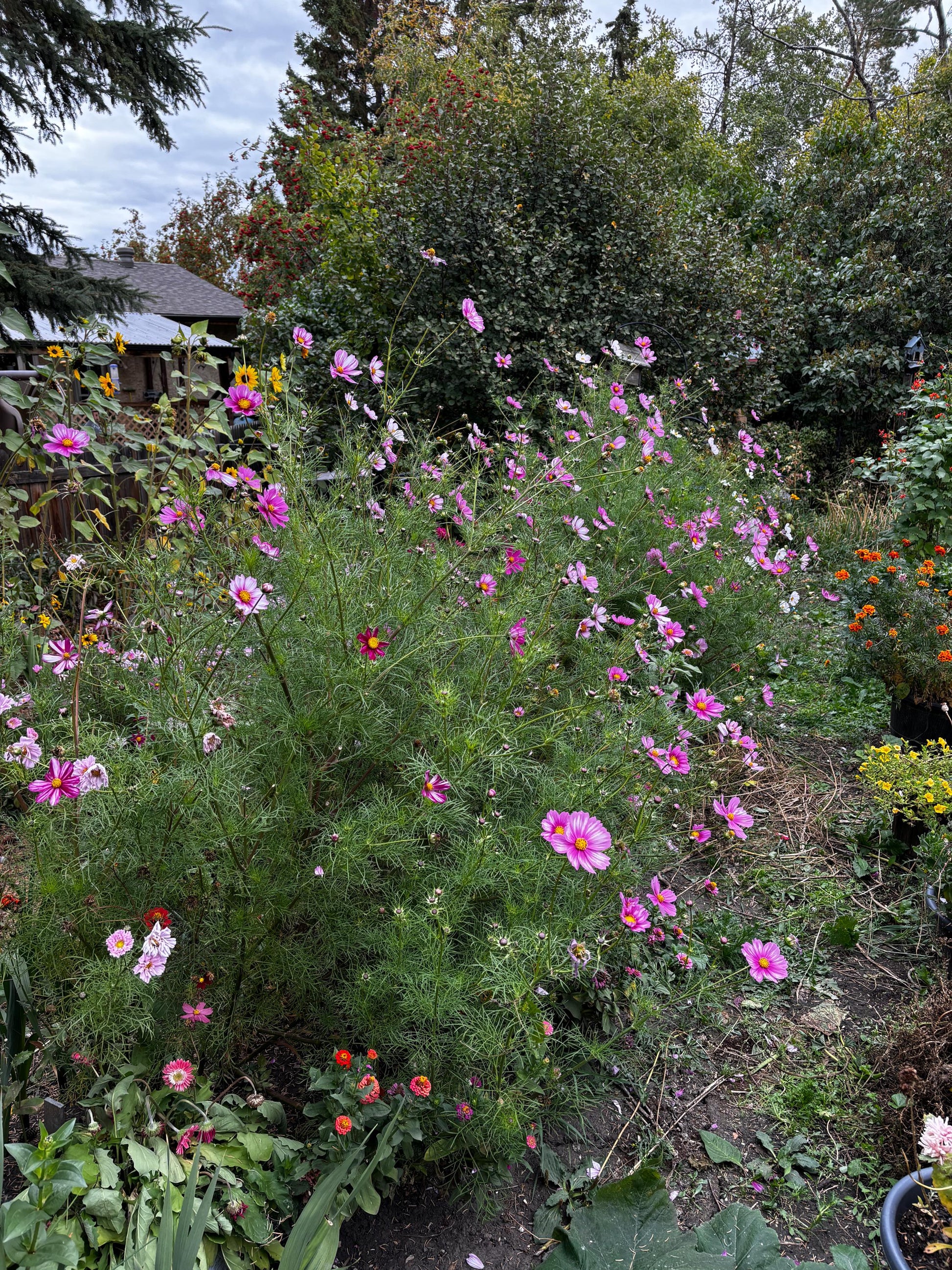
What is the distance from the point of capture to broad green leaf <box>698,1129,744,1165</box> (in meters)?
1.63

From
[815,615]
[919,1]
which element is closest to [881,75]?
[919,1]

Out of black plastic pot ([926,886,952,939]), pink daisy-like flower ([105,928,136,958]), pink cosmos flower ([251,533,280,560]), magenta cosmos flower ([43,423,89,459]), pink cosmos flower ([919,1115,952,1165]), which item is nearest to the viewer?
pink cosmos flower ([919,1115,952,1165])

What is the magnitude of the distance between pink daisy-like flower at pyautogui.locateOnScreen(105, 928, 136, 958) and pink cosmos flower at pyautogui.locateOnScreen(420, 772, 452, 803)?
1.61 feet

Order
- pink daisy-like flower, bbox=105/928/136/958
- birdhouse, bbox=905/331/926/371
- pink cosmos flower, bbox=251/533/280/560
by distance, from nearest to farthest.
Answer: pink daisy-like flower, bbox=105/928/136/958 → pink cosmos flower, bbox=251/533/280/560 → birdhouse, bbox=905/331/926/371

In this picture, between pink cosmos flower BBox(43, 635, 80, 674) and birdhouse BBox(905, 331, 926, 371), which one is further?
birdhouse BBox(905, 331, 926, 371)

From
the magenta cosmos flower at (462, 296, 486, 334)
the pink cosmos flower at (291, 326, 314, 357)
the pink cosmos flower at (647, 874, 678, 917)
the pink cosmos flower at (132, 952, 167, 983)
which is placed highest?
the magenta cosmos flower at (462, 296, 486, 334)

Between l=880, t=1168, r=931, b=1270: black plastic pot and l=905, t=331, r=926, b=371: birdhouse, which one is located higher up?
l=905, t=331, r=926, b=371: birdhouse

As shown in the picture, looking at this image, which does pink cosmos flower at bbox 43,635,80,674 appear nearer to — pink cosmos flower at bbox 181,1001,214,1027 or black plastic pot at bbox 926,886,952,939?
pink cosmos flower at bbox 181,1001,214,1027

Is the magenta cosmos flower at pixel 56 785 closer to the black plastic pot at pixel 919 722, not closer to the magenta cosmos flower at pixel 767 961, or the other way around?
→ the magenta cosmos flower at pixel 767 961

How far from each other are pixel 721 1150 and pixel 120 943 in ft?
4.24

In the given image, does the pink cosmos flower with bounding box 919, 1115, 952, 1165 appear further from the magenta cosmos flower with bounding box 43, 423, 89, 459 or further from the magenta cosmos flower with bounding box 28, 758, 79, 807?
the magenta cosmos flower with bounding box 43, 423, 89, 459

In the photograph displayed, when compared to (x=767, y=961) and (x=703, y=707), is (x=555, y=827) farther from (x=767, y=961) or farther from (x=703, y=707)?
(x=703, y=707)

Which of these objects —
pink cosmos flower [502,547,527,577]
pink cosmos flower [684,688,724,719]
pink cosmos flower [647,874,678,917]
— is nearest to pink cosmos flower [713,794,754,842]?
pink cosmos flower [647,874,678,917]

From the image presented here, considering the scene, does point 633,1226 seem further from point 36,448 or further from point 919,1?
point 919,1
